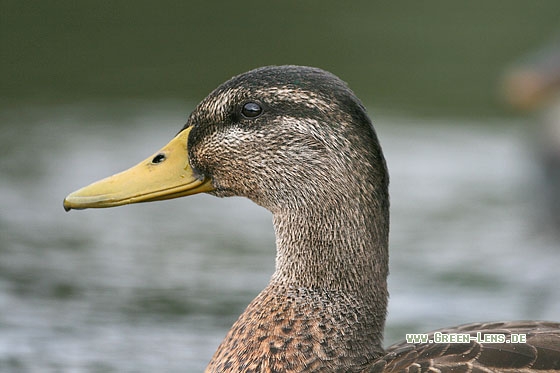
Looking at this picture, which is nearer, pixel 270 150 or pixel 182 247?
pixel 270 150

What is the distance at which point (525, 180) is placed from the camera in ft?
32.7

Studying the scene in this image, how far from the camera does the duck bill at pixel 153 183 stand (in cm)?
422

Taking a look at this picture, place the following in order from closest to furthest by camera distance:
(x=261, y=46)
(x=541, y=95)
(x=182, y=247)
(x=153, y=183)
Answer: (x=153, y=183) < (x=182, y=247) < (x=541, y=95) < (x=261, y=46)

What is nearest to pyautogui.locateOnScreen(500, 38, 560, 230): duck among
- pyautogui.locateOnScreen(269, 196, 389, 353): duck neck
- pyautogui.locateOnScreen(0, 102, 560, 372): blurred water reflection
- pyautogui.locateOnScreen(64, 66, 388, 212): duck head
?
pyautogui.locateOnScreen(0, 102, 560, 372): blurred water reflection

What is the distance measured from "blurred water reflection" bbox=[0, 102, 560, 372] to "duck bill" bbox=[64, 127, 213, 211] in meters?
1.72

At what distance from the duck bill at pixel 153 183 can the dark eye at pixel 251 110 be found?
266 mm

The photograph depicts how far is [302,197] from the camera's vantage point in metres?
4.17

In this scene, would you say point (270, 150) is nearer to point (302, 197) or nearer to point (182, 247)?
point (302, 197)

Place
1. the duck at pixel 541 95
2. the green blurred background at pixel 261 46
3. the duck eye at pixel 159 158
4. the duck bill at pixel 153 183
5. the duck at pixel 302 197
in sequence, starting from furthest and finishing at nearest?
the green blurred background at pixel 261 46 < the duck at pixel 541 95 < the duck eye at pixel 159 158 < the duck bill at pixel 153 183 < the duck at pixel 302 197

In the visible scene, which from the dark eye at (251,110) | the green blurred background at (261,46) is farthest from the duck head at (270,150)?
the green blurred background at (261,46)

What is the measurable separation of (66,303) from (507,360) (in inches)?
146

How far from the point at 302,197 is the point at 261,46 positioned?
27.5ft

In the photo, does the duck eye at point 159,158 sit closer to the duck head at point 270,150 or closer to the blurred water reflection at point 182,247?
the duck head at point 270,150

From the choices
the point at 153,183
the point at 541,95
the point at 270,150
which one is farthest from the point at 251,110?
the point at 541,95
